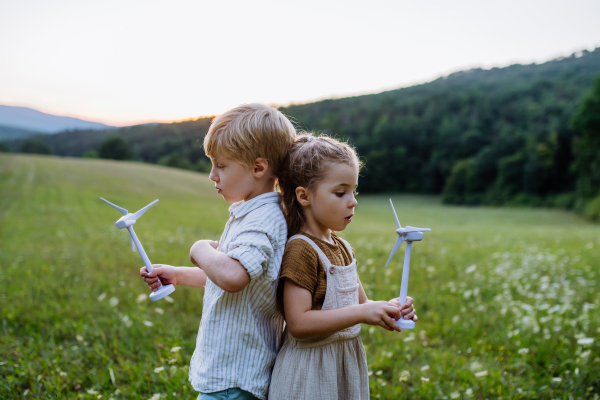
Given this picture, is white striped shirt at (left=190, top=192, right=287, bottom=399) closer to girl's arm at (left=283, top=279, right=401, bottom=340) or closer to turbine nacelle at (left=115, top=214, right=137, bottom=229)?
girl's arm at (left=283, top=279, right=401, bottom=340)

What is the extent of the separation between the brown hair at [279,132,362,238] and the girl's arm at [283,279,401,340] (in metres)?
0.31

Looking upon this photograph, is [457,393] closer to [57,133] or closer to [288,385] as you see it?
[288,385]

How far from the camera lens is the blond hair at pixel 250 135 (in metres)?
1.93

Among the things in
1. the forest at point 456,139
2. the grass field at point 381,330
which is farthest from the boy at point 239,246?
the forest at point 456,139

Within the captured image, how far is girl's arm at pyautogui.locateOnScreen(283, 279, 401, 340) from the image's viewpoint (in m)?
1.77

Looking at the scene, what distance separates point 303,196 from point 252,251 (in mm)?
389

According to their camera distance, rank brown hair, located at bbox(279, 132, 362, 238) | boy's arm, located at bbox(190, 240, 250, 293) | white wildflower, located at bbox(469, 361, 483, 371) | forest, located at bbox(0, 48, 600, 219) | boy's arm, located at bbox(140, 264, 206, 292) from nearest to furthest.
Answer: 1. boy's arm, located at bbox(190, 240, 250, 293)
2. brown hair, located at bbox(279, 132, 362, 238)
3. boy's arm, located at bbox(140, 264, 206, 292)
4. white wildflower, located at bbox(469, 361, 483, 371)
5. forest, located at bbox(0, 48, 600, 219)

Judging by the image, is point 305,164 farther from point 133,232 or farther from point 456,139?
point 456,139

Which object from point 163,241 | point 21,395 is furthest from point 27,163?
point 21,395

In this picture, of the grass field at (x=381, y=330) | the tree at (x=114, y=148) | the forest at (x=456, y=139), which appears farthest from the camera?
the tree at (x=114, y=148)

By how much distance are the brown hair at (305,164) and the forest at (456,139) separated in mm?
44146

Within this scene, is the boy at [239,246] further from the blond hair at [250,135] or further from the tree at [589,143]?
the tree at [589,143]

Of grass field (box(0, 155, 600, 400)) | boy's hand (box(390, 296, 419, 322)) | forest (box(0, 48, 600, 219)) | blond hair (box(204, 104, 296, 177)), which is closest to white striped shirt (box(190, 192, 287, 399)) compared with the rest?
blond hair (box(204, 104, 296, 177))

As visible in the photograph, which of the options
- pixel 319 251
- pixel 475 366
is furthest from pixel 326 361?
pixel 475 366
